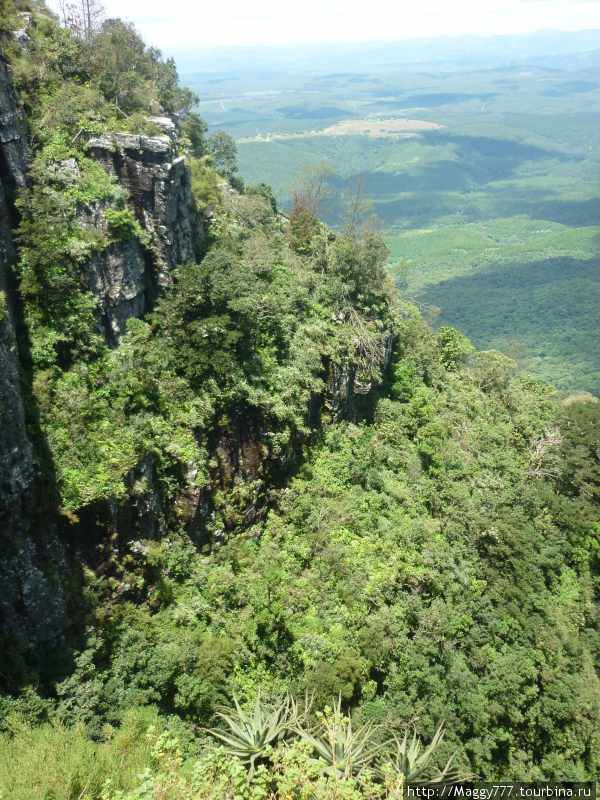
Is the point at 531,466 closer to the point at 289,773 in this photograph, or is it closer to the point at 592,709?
the point at 592,709

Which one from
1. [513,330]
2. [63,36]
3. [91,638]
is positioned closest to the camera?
[91,638]

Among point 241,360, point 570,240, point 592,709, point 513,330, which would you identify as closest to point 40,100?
point 241,360

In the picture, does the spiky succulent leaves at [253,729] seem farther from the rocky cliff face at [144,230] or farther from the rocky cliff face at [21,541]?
the rocky cliff face at [144,230]

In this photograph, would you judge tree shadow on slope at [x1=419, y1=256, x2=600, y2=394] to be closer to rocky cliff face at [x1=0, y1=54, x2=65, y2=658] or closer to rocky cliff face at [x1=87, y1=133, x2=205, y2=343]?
rocky cliff face at [x1=87, y1=133, x2=205, y2=343]

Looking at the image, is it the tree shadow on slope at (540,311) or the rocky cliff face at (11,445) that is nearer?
the rocky cliff face at (11,445)

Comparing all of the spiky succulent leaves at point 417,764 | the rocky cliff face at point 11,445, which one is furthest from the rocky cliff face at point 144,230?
the spiky succulent leaves at point 417,764

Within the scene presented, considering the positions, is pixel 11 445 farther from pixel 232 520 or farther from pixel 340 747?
pixel 340 747

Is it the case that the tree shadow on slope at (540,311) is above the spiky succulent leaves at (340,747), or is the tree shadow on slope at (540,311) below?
below
